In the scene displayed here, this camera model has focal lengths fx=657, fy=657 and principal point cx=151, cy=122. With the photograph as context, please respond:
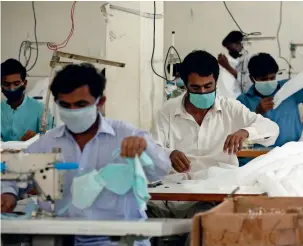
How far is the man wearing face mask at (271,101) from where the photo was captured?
453cm

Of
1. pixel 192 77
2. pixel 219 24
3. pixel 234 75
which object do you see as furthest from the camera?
pixel 219 24

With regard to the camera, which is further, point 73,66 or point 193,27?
point 193,27

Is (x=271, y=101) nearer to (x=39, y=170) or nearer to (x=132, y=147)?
(x=132, y=147)

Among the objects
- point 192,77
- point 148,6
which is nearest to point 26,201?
point 192,77

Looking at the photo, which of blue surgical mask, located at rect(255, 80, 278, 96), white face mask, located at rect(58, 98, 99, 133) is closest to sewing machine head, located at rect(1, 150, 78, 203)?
white face mask, located at rect(58, 98, 99, 133)

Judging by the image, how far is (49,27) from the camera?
20.1ft

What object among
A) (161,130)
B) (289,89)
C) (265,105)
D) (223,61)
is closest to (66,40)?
(223,61)

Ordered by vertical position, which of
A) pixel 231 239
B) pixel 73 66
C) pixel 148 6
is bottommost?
pixel 231 239

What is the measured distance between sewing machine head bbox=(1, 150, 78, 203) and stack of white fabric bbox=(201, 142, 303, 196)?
897 millimetres

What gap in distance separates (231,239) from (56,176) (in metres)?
0.65

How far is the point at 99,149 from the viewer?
2.51 m

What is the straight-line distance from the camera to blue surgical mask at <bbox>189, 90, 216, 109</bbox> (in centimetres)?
346

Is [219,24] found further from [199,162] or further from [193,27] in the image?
[199,162]

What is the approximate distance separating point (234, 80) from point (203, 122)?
2286mm
